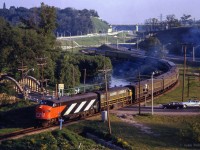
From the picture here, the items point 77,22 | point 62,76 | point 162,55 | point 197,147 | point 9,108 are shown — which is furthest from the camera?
point 77,22

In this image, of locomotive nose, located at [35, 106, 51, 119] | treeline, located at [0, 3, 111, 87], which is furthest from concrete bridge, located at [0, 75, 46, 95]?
locomotive nose, located at [35, 106, 51, 119]

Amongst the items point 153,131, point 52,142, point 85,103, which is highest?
point 85,103

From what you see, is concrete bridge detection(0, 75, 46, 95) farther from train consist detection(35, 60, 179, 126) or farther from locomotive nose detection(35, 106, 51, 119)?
locomotive nose detection(35, 106, 51, 119)

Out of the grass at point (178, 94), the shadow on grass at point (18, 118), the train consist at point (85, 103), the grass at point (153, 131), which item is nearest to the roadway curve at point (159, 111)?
the train consist at point (85, 103)

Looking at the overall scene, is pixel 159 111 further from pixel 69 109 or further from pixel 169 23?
→ pixel 169 23

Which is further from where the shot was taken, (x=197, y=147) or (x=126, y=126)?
(x=126, y=126)

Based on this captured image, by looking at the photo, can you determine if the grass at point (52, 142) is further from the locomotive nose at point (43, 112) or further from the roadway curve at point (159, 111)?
the roadway curve at point (159, 111)

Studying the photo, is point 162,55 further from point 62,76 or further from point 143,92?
point 143,92

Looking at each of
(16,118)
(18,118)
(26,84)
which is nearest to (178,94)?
(26,84)

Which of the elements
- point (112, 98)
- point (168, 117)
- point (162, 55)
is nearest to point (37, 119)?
point (112, 98)

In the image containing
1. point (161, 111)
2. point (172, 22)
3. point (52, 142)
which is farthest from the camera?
point (172, 22)

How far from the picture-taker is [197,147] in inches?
869

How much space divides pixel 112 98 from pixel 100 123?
A: 551 centimetres

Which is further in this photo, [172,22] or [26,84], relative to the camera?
[172,22]
